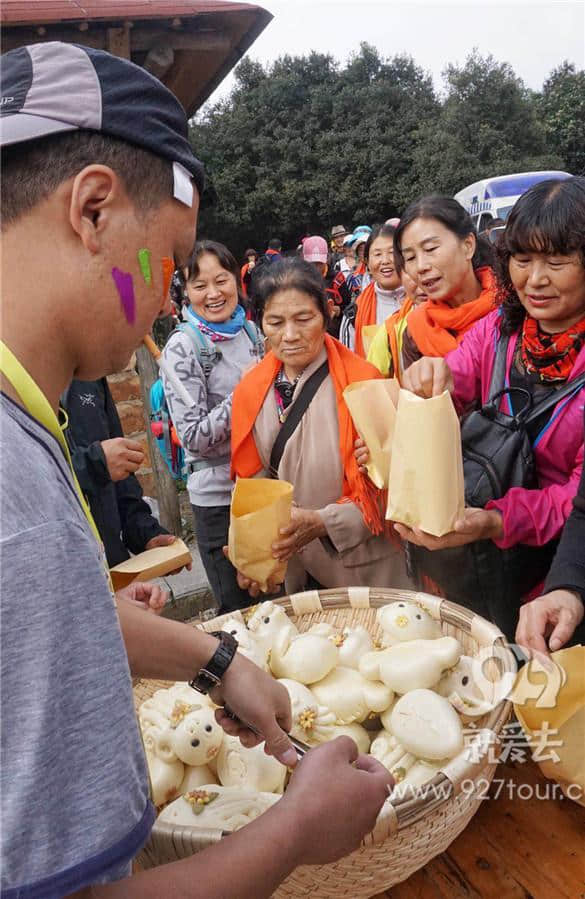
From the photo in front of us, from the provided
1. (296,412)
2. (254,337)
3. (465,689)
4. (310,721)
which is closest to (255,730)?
(310,721)

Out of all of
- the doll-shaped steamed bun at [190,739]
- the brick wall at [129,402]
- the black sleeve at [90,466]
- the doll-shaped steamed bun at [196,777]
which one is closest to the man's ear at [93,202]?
the doll-shaped steamed bun at [190,739]

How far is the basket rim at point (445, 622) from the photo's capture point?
935mm

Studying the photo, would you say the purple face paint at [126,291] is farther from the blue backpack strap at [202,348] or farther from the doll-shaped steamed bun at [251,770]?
the blue backpack strap at [202,348]

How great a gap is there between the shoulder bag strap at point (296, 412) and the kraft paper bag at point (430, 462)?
26.5 inches

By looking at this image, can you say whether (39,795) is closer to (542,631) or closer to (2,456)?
(2,456)

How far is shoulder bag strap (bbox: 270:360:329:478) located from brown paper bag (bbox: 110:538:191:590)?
0.52m

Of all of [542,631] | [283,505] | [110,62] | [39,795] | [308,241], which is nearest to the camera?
[39,795]

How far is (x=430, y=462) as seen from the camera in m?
1.60

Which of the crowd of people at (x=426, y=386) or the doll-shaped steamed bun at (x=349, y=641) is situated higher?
the crowd of people at (x=426, y=386)

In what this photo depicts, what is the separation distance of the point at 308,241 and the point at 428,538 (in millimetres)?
8001

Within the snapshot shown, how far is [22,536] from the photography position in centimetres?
52

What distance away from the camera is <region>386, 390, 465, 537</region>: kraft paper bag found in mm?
1578

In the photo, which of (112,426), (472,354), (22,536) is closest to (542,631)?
(472,354)

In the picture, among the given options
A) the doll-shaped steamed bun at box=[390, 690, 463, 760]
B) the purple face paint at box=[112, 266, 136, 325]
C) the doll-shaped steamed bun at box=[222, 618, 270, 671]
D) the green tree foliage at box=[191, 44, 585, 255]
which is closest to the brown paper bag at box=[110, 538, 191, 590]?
the doll-shaped steamed bun at box=[222, 618, 270, 671]
